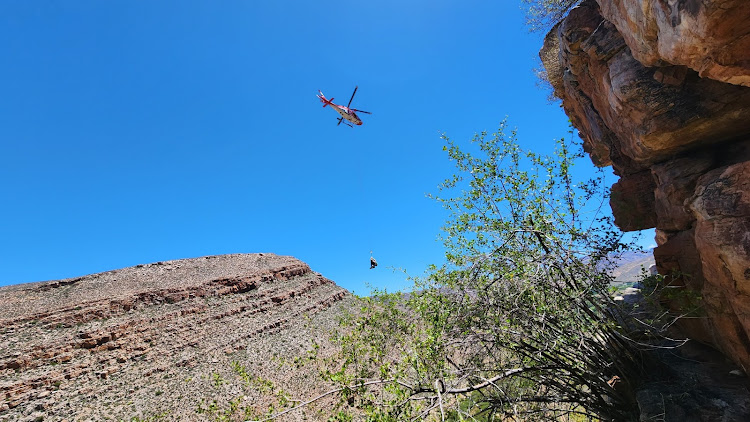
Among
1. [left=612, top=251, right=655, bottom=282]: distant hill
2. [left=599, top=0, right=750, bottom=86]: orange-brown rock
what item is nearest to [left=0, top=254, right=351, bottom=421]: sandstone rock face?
[left=612, top=251, right=655, bottom=282]: distant hill

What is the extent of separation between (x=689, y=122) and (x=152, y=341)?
127 feet

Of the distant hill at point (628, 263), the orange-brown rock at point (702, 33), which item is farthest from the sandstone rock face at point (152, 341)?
the orange-brown rock at point (702, 33)

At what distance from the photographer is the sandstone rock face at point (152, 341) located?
67.3 ft

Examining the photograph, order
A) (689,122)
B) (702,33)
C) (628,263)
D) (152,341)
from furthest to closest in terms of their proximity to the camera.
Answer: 1. (152,341)
2. (628,263)
3. (689,122)
4. (702,33)

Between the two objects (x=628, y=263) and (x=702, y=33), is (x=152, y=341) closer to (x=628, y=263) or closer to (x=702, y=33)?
(x=628, y=263)

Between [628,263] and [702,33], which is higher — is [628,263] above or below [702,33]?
below

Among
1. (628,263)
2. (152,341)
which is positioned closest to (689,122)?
(628,263)

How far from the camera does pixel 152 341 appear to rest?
95.1ft

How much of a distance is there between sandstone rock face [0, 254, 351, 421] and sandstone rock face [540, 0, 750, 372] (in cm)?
1022

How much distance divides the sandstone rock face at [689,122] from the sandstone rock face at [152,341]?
33.5 ft

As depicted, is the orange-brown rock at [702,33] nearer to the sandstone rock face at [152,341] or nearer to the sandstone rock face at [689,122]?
the sandstone rock face at [689,122]

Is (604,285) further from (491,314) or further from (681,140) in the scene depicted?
(681,140)

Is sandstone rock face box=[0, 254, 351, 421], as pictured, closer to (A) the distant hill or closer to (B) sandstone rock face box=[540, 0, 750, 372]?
(A) the distant hill

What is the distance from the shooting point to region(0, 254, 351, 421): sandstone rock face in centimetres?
2052
